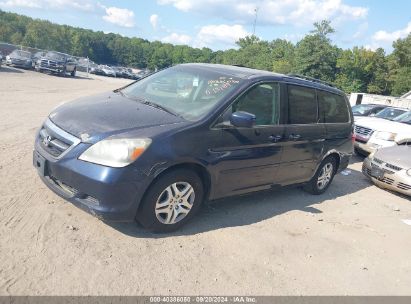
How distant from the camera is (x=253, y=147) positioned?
16.5 feet

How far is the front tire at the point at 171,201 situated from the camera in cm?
412

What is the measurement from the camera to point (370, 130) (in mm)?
10773

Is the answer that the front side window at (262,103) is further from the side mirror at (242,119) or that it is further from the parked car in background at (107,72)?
the parked car in background at (107,72)

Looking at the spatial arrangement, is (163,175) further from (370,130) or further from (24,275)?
(370,130)

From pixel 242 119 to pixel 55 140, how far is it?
199cm

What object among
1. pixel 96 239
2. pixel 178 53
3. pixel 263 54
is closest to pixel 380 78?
pixel 263 54

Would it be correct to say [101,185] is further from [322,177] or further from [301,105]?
[322,177]

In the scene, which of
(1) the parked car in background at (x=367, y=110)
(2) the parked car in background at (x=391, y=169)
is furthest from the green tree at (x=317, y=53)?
(2) the parked car in background at (x=391, y=169)

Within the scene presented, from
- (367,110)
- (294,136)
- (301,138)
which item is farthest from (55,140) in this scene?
(367,110)

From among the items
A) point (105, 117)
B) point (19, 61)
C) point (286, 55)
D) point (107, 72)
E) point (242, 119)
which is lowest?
point (107, 72)

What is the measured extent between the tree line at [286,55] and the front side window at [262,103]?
3836cm

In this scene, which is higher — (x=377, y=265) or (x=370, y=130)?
(x=370, y=130)

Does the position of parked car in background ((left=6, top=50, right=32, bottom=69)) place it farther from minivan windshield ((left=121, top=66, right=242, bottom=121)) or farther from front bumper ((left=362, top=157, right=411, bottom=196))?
front bumper ((left=362, top=157, right=411, bottom=196))

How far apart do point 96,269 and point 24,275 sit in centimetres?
56
